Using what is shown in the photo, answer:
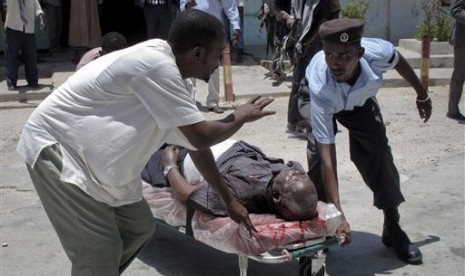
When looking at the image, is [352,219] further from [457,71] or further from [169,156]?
[457,71]

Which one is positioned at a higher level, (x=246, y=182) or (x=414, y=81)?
(x=414, y=81)

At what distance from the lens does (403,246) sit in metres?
4.25

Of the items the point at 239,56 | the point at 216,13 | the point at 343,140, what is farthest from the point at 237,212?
the point at 239,56

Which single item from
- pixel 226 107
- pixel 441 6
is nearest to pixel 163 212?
pixel 226 107

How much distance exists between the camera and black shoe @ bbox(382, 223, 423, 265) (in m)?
4.23

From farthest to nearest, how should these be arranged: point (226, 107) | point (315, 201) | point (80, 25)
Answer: point (80, 25)
point (226, 107)
point (315, 201)

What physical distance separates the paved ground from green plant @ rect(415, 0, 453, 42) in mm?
2855

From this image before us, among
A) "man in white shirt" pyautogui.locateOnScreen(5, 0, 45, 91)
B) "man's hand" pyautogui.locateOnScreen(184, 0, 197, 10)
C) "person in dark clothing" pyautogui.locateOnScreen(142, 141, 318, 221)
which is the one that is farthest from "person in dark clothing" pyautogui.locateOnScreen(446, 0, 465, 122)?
"man in white shirt" pyautogui.locateOnScreen(5, 0, 45, 91)

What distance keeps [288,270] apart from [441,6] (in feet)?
25.2

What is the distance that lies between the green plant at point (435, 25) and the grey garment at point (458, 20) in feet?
8.66

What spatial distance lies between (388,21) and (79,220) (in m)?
9.21

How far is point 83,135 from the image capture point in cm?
275

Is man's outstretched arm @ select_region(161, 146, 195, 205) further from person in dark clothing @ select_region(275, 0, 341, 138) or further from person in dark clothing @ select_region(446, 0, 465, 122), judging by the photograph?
person in dark clothing @ select_region(446, 0, 465, 122)

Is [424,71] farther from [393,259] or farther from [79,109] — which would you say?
[79,109]
